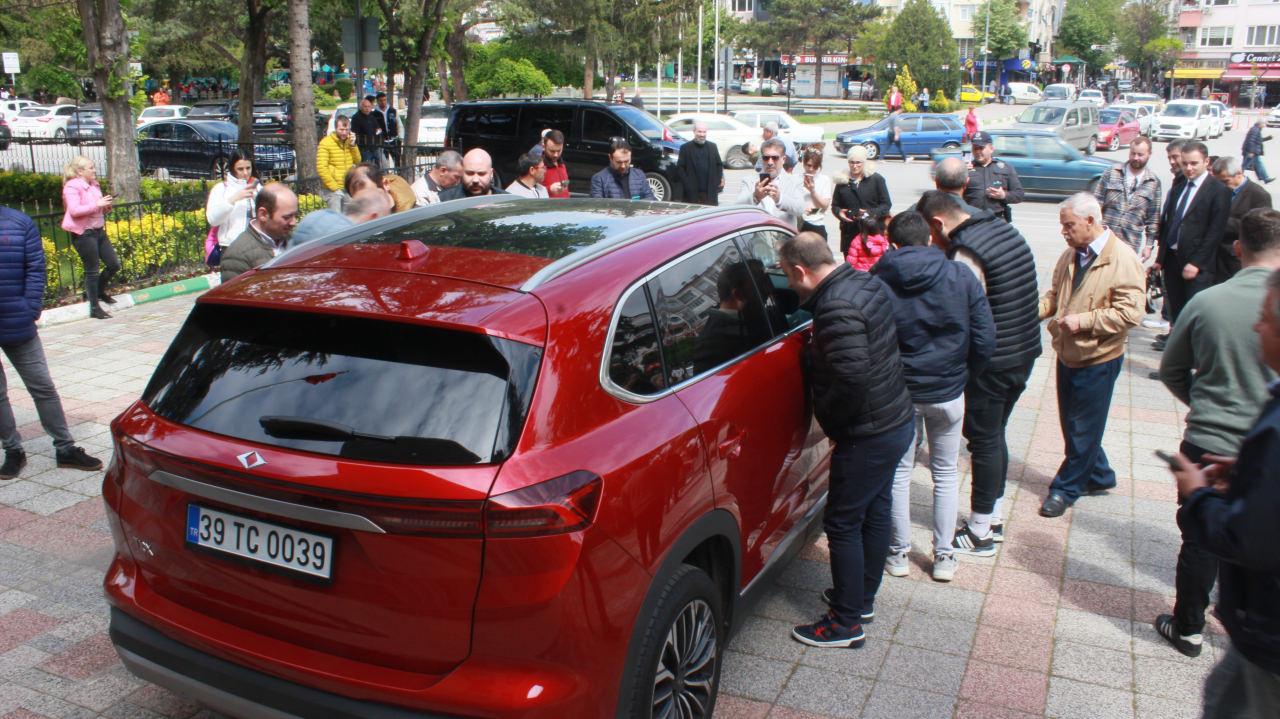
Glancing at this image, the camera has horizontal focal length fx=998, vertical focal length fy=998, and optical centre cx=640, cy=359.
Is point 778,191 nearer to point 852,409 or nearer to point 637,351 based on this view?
point 852,409

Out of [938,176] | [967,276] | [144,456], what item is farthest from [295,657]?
[938,176]

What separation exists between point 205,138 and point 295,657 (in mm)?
25741

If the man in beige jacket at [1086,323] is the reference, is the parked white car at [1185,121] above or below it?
above

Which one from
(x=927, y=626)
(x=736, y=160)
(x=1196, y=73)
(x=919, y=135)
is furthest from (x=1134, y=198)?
(x=1196, y=73)

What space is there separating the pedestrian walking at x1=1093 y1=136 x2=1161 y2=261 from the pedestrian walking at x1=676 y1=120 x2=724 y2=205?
13.7ft

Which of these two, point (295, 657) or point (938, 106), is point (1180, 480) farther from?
point (938, 106)

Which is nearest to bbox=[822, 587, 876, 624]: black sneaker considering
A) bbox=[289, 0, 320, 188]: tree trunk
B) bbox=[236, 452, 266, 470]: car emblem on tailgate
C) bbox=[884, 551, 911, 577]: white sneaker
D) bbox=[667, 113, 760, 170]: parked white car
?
bbox=[884, 551, 911, 577]: white sneaker

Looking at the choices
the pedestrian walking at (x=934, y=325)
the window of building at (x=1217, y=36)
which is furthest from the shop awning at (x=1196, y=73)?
the pedestrian walking at (x=934, y=325)

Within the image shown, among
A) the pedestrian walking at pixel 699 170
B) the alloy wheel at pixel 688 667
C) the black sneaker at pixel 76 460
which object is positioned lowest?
the black sneaker at pixel 76 460

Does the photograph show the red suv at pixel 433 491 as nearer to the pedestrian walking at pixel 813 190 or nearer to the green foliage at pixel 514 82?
the pedestrian walking at pixel 813 190

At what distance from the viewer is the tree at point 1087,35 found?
97.8 metres

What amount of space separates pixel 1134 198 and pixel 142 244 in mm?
10345

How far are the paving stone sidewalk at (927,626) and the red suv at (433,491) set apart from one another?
2.77 ft

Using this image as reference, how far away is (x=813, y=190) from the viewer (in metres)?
9.34
